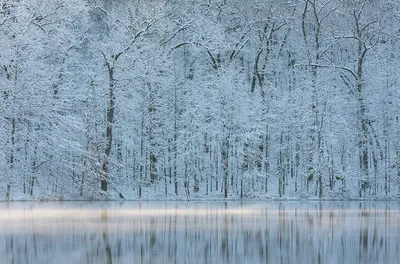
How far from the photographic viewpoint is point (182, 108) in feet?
159

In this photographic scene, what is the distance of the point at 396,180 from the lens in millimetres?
45219

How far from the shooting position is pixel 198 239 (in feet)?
55.9

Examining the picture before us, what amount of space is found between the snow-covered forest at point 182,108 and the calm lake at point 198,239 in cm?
1807

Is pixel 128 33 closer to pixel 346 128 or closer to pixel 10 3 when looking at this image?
pixel 10 3

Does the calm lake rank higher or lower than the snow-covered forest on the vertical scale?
lower

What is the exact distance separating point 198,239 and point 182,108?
104 feet

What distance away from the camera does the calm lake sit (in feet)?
44.5

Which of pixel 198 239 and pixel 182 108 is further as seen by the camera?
pixel 182 108

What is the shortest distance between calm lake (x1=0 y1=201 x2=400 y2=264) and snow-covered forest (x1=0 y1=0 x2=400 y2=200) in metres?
18.1

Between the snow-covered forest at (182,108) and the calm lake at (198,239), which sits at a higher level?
the snow-covered forest at (182,108)

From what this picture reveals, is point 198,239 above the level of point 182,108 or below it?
below

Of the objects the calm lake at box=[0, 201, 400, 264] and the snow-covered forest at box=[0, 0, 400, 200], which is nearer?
the calm lake at box=[0, 201, 400, 264]

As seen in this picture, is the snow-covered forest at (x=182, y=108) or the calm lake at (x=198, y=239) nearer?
the calm lake at (x=198, y=239)

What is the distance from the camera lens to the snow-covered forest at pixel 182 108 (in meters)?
43.0
